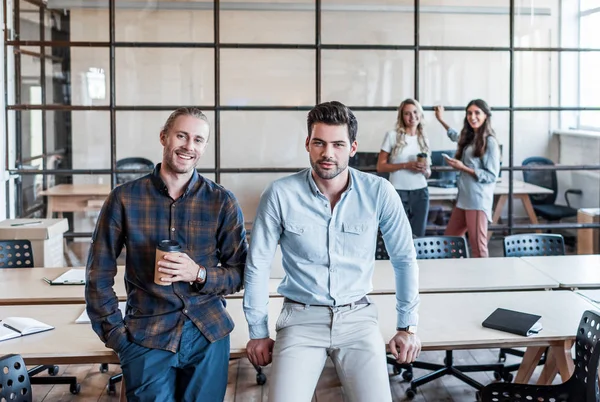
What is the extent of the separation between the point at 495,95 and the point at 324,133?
367cm

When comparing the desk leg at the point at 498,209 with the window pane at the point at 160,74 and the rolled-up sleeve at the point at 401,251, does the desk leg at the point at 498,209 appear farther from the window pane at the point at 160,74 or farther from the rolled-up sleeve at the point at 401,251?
the rolled-up sleeve at the point at 401,251

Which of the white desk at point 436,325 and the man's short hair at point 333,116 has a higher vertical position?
the man's short hair at point 333,116

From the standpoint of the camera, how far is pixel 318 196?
2486mm

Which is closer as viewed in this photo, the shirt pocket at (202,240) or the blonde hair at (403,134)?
the shirt pocket at (202,240)

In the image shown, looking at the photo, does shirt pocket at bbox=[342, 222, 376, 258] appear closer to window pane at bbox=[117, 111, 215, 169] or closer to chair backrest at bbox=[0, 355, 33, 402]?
chair backrest at bbox=[0, 355, 33, 402]

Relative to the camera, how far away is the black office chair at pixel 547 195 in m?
5.84

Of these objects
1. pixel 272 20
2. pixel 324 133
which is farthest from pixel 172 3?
pixel 324 133

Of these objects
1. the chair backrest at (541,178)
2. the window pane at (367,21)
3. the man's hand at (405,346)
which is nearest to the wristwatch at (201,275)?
the man's hand at (405,346)

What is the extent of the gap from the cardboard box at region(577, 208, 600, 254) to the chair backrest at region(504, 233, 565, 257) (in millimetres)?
1742

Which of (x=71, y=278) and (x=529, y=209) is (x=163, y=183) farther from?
(x=529, y=209)

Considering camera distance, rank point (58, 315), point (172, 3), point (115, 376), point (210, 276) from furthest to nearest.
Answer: point (172, 3) → point (115, 376) → point (58, 315) → point (210, 276)

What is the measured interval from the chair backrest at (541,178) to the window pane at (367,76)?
120 cm

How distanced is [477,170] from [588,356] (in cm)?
272

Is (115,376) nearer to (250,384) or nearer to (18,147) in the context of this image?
(250,384)
